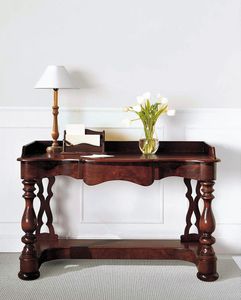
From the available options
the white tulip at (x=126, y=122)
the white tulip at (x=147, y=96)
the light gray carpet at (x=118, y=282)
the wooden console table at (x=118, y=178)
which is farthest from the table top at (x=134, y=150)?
the light gray carpet at (x=118, y=282)

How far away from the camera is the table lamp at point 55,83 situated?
3.53 metres

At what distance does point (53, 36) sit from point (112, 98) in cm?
56

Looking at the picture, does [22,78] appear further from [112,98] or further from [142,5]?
[142,5]

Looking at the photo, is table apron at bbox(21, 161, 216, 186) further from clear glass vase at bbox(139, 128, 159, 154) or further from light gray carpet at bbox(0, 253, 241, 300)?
light gray carpet at bbox(0, 253, 241, 300)

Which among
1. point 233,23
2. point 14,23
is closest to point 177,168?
point 233,23

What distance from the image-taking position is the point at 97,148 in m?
3.52

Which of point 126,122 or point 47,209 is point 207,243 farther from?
point 47,209

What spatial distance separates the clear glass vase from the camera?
3.50 meters

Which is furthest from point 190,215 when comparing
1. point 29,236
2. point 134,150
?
point 29,236

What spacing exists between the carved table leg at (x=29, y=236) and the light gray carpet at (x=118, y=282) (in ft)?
0.17

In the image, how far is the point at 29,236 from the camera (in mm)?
3336

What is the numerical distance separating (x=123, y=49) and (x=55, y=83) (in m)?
0.54

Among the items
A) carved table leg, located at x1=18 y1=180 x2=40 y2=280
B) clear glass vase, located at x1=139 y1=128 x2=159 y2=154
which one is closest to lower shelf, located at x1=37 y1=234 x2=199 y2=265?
carved table leg, located at x1=18 y1=180 x2=40 y2=280

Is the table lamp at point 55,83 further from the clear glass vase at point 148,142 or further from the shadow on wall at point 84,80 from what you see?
the clear glass vase at point 148,142
